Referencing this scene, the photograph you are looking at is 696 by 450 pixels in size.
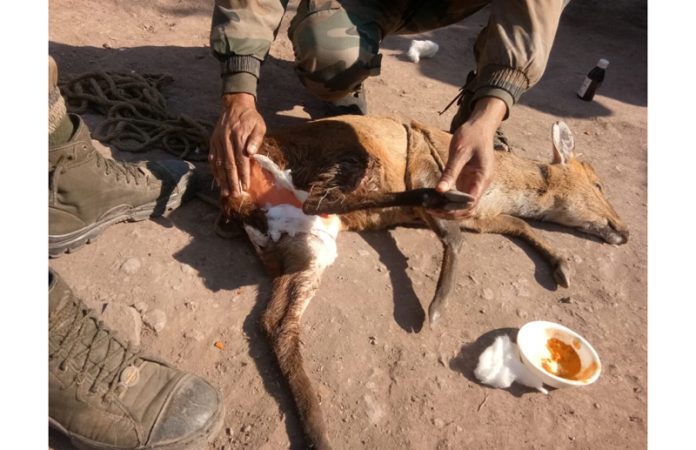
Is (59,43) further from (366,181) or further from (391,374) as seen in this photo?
(391,374)

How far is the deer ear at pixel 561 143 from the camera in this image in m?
3.58

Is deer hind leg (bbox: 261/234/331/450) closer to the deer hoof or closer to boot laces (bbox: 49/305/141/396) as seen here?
boot laces (bbox: 49/305/141/396)

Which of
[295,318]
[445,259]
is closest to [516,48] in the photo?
[445,259]

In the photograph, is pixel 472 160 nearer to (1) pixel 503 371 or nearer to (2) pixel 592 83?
(1) pixel 503 371

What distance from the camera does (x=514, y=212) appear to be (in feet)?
11.2

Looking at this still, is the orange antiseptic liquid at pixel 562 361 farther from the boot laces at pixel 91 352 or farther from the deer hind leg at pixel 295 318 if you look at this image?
the boot laces at pixel 91 352

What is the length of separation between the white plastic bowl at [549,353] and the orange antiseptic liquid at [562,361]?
1 centimetres

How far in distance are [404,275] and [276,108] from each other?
6.31 feet

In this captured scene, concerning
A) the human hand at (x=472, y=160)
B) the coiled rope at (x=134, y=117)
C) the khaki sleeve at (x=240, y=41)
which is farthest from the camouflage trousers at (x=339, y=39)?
the human hand at (x=472, y=160)

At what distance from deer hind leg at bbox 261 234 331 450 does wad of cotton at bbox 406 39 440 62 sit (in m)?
3.28

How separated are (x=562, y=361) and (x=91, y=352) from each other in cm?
206

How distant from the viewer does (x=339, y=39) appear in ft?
9.93

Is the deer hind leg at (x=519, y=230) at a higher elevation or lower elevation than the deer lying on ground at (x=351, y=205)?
lower

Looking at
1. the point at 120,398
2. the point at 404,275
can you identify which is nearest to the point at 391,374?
the point at 404,275
